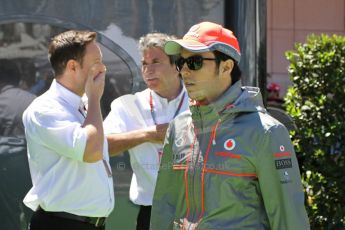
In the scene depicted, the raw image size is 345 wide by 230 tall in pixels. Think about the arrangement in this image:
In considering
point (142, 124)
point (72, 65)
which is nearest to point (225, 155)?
point (72, 65)

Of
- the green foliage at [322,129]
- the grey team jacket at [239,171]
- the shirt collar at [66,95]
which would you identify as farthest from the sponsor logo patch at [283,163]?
the green foliage at [322,129]

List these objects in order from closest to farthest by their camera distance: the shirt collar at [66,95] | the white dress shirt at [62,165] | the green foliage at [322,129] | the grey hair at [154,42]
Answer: the white dress shirt at [62,165] → the shirt collar at [66,95] → the grey hair at [154,42] → the green foliage at [322,129]

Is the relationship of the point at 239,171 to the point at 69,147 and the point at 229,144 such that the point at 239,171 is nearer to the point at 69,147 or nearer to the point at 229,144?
the point at 229,144

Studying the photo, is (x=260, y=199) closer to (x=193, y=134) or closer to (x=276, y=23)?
(x=193, y=134)

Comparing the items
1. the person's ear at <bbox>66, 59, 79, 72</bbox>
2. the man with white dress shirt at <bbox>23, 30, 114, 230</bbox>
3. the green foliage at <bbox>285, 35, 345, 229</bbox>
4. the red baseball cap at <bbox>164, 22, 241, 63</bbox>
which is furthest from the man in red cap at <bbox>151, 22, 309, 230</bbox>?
the green foliage at <bbox>285, 35, 345, 229</bbox>

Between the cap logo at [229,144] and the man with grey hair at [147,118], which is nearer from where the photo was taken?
the cap logo at [229,144]

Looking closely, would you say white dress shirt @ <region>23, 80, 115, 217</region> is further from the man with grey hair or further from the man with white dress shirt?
the man with grey hair

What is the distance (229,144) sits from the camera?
325 cm

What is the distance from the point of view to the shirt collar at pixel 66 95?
4.19 metres

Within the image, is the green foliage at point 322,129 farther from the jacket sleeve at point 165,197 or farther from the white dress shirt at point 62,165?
the jacket sleeve at point 165,197

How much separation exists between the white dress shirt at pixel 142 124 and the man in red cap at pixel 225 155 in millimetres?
1126

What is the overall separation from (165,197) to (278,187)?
604 mm

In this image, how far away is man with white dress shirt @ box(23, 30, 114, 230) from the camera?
13.2ft

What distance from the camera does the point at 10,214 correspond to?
5.29 meters
